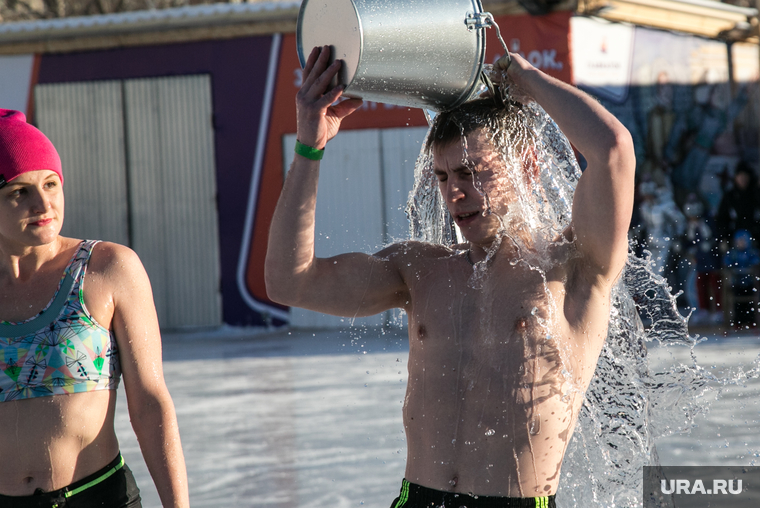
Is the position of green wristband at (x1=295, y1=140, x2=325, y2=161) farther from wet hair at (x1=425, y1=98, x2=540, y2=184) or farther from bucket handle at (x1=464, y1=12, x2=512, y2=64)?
bucket handle at (x1=464, y1=12, x2=512, y2=64)

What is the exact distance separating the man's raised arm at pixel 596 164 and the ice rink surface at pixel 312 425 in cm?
238

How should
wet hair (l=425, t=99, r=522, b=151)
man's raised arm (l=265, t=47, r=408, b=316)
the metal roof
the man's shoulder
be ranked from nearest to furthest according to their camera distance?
1. man's raised arm (l=265, t=47, r=408, b=316)
2. wet hair (l=425, t=99, r=522, b=151)
3. the man's shoulder
4. the metal roof

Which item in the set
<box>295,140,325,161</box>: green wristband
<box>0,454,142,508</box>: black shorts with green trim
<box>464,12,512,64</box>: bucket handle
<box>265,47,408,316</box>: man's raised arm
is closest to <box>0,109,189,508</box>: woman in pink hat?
<box>0,454,142,508</box>: black shorts with green trim

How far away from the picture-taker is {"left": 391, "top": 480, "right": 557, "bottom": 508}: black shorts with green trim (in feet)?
5.96

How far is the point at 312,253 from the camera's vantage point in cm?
198

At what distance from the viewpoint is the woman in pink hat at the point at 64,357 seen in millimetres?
1890

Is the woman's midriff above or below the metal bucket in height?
below

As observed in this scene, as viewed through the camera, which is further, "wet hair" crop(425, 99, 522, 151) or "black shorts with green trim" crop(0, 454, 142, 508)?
"wet hair" crop(425, 99, 522, 151)

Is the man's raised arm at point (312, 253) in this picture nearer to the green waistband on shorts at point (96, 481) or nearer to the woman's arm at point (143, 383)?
the woman's arm at point (143, 383)

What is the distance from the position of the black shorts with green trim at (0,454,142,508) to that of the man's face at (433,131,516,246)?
3.40 ft

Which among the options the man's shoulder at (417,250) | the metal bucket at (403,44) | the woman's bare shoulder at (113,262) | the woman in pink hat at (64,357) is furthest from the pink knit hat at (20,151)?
the man's shoulder at (417,250)

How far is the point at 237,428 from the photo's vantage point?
5.33 meters

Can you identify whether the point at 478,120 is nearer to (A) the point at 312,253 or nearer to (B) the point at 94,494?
(A) the point at 312,253

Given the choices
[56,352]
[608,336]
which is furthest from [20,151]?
[608,336]
